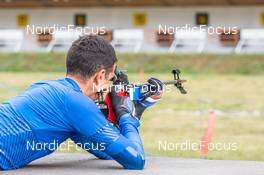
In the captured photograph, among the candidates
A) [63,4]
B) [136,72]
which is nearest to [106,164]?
[136,72]

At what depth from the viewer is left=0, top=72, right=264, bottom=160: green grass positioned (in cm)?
1332

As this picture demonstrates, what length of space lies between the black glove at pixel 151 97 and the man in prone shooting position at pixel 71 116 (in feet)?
1.31

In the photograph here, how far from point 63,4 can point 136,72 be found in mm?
11900

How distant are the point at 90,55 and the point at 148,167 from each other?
2.63ft

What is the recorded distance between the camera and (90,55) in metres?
5.31

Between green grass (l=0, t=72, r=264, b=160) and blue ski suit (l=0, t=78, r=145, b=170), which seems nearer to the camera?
blue ski suit (l=0, t=78, r=145, b=170)

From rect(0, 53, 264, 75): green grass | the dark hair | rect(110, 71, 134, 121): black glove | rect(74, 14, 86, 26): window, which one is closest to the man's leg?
rect(110, 71, 134, 121): black glove

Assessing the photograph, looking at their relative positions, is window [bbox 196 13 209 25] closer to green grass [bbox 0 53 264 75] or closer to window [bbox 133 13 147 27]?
window [bbox 133 13 147 27]

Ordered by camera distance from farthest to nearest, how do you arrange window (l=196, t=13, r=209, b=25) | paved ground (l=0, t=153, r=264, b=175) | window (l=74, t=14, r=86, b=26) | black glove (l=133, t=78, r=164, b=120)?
window (l=74, t=14, r=86, b=26) < window (l=196, t=13, r=209, b=25) < black glove (l=133, t=78, r=164, b=120) < paved ground (l=0, t=153, r=264, b=175)

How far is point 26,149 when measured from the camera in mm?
5383

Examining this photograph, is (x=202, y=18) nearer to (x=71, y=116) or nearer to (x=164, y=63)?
(x=164, y=63)

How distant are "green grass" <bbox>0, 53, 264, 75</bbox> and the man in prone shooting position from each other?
23780 millimetres

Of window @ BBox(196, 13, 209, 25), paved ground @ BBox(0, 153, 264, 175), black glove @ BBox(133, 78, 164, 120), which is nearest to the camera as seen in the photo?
paved ground @ BBox(0, 153, 264, 175)

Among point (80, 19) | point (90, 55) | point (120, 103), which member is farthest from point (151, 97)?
point (80, 19)
